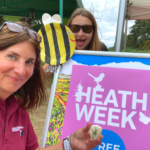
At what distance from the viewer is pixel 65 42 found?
117cm

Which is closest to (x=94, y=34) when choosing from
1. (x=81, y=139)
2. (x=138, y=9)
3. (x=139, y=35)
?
(x=81, y=139)

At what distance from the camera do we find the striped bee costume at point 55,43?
115 cm

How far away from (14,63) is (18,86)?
0.47 feet

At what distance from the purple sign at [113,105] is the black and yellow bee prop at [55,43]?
0.65ft

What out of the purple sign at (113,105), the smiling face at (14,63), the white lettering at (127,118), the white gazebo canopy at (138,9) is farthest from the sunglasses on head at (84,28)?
the white gazebo canopy at (138,9)

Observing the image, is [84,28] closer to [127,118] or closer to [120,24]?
[120,24]

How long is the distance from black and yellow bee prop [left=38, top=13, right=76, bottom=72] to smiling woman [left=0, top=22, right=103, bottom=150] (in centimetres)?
17

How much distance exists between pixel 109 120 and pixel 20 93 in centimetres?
65

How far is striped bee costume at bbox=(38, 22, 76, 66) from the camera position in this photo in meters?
1.15

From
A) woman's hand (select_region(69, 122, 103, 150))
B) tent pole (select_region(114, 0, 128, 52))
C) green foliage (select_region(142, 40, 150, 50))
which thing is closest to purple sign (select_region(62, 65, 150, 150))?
woman's hand (select_region(69, 122, 103, 150))

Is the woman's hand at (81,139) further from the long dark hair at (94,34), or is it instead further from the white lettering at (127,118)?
the long dark hair at (94,34)

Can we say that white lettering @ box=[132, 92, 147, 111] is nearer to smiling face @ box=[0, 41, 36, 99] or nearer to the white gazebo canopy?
smiling face @ box=[0, 41, 36, 99]

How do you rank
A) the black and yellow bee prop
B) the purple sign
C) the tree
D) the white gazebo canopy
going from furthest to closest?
the tree → the white gazebo canopy → the black and yellow bee prop → the purple sign

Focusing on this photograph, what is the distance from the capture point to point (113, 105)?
95 centimetres
